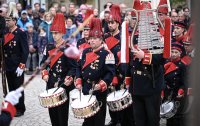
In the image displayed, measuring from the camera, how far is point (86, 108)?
498cm

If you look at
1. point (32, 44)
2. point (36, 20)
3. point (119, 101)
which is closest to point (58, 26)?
point (119, 101)

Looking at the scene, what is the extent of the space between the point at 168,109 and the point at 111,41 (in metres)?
1.54

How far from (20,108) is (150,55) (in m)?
3.85

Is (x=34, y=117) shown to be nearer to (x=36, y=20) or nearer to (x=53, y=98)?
(x=53, y=98)

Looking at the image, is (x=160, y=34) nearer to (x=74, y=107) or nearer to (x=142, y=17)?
(x=142, y=17)

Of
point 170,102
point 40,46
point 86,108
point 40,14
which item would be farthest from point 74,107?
point 40,14

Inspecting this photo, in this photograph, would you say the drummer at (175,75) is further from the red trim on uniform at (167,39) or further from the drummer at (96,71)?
the red trim on uniform at (167,39)

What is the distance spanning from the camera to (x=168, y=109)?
6094 mm

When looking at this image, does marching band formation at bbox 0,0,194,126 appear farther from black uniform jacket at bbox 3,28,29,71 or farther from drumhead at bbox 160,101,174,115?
black uniform jacket at bbox 3,28,29,71

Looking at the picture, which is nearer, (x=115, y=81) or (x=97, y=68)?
(x=97, y=68)

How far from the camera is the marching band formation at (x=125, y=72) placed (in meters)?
4.77

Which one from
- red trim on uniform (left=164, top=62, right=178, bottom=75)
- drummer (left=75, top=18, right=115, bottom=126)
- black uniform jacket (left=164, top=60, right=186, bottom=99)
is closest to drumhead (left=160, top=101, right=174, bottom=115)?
black uniform jacket (left=164, top=60, right=186, bottom=99)

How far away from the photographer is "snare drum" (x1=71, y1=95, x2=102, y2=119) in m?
4.98

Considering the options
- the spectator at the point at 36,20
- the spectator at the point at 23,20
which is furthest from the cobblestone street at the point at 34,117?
the spectator at the point at 36,20
